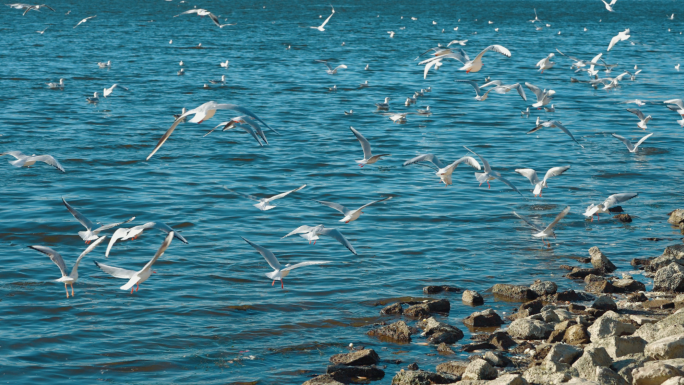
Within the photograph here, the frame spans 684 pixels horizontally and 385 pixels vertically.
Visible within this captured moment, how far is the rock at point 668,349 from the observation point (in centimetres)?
891

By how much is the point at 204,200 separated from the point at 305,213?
2.40m

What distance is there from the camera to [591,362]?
8.91 meters

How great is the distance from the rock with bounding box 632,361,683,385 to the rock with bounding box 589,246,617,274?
215 inches

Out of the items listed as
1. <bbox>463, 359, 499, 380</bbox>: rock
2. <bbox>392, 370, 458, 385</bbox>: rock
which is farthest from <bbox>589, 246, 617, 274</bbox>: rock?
<bbox>392, 370, 458, 385</bbox>: rock

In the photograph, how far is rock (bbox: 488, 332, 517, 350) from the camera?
10.6 meters

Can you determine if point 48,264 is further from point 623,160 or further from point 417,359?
point 623,160

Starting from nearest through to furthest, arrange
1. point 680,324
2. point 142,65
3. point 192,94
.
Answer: point 680,324 < point 192,94 < point 142,65

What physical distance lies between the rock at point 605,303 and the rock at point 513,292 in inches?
46.1

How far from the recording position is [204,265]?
47.1 ft

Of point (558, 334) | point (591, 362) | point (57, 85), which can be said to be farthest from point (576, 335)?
point (57, 85)

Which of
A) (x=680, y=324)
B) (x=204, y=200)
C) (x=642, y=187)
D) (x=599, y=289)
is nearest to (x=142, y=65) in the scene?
(x=204, y=200)

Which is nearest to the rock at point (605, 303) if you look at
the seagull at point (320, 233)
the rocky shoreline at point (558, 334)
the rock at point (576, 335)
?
the rocky shoreline at point (558, 334)

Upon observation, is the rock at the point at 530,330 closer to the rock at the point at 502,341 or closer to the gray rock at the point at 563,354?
the rock at the point at 502,341

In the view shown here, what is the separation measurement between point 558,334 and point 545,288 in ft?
6.90
